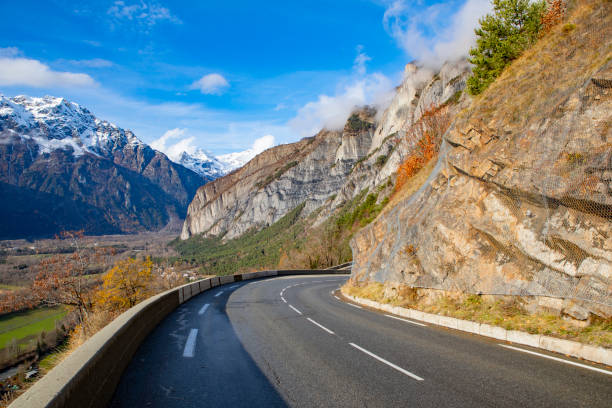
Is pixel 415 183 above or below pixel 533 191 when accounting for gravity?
above

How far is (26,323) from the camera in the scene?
2312 inches

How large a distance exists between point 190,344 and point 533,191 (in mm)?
10029

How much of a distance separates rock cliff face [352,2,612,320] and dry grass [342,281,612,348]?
280 mm

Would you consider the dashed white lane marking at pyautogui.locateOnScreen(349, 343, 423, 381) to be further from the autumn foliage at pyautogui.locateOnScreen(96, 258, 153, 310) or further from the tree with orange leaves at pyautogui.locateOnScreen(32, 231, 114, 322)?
the autumn foliage at pyautogui.locateOnScreen(96, 258, 153, 310)

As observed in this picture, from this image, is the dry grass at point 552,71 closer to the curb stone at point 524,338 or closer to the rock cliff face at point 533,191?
the rock cliff face at point 533,191

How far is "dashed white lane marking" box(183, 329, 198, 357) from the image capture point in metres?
7.46

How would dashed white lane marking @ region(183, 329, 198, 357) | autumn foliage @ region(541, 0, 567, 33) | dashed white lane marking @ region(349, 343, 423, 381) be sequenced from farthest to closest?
1. autumn foliage @ region(541, 0, 567, 33)
2. dashed white lane marking @ region(183, 329, 198, 357)
3. dashed white lane marking @ region(349, 343, 423, 381)

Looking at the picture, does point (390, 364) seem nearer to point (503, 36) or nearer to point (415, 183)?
point (415, 183)

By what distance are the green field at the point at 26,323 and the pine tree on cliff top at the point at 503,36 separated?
57.6 metres

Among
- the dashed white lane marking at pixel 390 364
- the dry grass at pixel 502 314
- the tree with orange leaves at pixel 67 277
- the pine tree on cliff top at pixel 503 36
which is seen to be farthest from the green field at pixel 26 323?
the pine tree on cliff top at pixel 503 36

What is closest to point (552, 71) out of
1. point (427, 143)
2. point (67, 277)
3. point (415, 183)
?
point (415, 183)

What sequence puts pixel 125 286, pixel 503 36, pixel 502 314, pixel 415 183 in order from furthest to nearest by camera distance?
pixel 125 286, pixel 415 183, pixel 503 36, pixel 502 314

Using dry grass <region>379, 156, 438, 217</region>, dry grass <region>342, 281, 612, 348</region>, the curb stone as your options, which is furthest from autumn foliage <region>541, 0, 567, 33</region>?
the curb stone

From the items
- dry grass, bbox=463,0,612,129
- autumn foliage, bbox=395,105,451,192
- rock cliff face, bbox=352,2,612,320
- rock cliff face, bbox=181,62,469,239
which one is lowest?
rock cliff face, bbox=352,2,612,320
